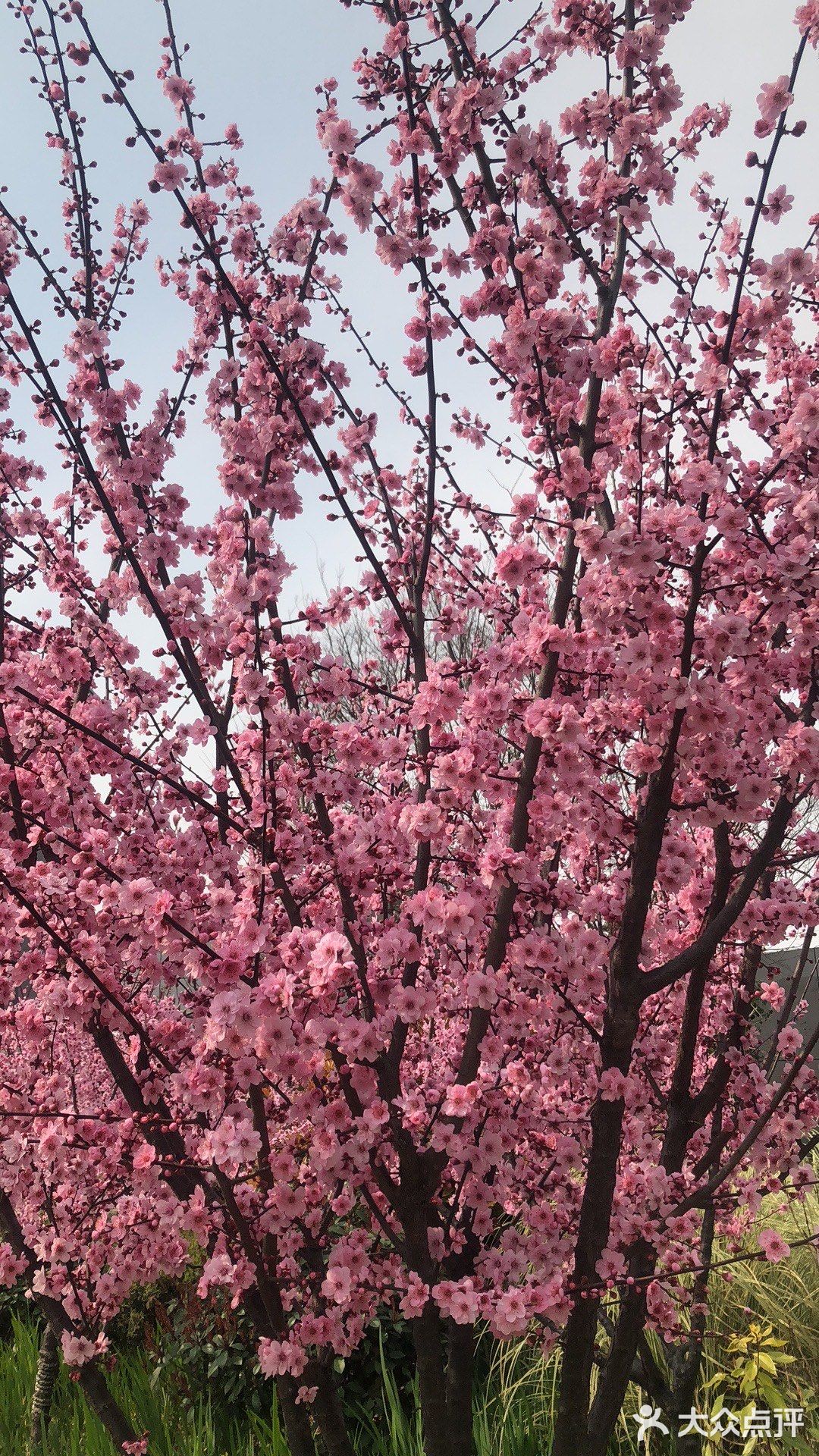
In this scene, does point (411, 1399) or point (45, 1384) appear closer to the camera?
point (45, 1384)

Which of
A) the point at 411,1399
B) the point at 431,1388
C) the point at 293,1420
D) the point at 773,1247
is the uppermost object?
the point at 773,1247

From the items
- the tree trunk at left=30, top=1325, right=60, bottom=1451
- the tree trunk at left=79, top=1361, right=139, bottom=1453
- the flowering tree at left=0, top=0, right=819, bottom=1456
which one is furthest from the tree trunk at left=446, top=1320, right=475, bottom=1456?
the tree trunk at left=30, top=1325, right=60, bottom=1451

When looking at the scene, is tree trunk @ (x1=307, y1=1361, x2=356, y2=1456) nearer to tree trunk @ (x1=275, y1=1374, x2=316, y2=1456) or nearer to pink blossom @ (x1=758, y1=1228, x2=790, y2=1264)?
tree trunk @ (x1=275, y1=1374, x2=316, y2=1456)

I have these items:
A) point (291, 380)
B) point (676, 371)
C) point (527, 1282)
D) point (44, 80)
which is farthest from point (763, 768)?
point (44, 80)

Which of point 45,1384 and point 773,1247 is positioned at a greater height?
point 773,1247

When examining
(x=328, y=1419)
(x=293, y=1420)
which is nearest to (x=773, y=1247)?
(x=328, y=1419)

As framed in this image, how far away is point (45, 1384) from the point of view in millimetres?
4852

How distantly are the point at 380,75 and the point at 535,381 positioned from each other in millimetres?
1364

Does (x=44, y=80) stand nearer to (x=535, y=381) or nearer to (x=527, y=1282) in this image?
(x=535, y=381)

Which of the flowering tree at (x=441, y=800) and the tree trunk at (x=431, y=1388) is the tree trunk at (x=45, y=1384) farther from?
the tree trunk at (x=431, y=1388)

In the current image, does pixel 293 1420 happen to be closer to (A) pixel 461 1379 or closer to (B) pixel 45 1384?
(A) pixel 461 1379

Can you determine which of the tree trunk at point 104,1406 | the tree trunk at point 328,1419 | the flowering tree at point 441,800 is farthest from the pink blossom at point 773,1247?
the tree trunk at point 104,1406

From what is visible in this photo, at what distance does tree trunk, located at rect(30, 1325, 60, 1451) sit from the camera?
15.5 ft

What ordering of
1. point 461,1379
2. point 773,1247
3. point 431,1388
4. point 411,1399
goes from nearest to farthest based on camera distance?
point 431,1388 < point 461,1379 < point 773,1247 < point 411,1399
